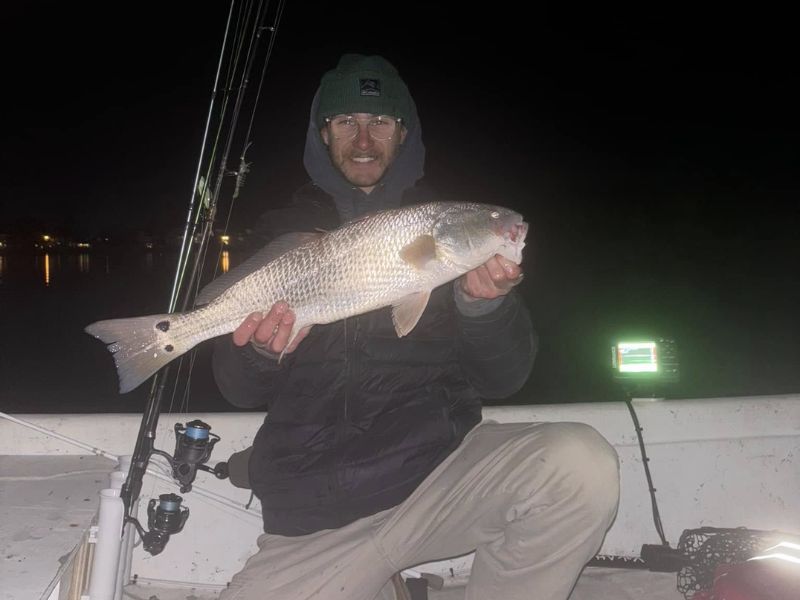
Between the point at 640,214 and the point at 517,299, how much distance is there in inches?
2619

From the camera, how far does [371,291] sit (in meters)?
2.51

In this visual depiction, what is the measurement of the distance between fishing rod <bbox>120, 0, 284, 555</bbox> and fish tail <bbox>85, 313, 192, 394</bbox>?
323mm

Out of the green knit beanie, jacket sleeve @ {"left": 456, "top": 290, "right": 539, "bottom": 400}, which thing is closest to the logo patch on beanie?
the green knit beanie

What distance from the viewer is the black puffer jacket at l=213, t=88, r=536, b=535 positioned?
2367 millimetres

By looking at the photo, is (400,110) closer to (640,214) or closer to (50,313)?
(50,313)

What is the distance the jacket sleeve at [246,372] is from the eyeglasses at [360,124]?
1.19 metres

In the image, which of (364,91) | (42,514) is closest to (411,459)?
(42,514)

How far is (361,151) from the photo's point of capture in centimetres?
302

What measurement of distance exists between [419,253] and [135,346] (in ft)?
3.96

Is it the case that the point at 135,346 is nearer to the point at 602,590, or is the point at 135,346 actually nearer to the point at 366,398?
the point at 366,398

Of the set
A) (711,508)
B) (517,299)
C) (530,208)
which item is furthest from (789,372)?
(530,208)

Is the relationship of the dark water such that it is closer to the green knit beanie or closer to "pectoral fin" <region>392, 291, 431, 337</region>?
"pectoral fin" <region>392, 291, 431, 337</region>

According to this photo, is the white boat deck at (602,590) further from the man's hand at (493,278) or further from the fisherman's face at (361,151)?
the fisherman's face at (361,151)

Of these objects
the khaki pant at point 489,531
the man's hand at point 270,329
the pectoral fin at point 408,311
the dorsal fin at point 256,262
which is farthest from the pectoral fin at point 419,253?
the khaki pant at point 489,531
